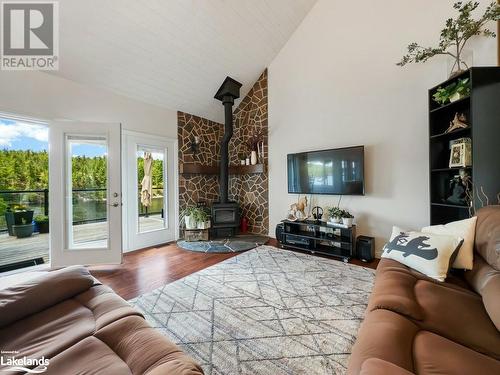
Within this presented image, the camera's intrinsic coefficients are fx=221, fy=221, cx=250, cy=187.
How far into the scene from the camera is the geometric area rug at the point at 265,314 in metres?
1.41

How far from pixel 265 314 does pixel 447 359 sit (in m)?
1.29

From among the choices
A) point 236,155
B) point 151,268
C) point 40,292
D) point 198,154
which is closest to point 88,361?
point 40,292

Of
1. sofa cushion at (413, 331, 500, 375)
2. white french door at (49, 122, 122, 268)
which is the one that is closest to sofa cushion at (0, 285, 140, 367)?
sofa cushion at (413, 331, 500, 375)

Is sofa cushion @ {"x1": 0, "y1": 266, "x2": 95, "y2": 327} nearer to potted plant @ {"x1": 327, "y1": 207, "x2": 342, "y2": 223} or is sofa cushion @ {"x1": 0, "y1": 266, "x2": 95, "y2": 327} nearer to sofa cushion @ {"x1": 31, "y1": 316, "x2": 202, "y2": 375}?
sofa cushion @ {"x1": 31, "y1": 316, "x2": 202, "y2": 375}

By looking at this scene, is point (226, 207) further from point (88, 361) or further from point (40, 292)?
point (88, 361)

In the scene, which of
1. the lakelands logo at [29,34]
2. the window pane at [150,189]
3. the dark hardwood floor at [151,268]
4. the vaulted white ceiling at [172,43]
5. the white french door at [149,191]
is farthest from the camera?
the window pane at [150,189]

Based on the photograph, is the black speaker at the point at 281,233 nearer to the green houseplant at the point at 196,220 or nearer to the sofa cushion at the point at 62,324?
the green houseplant at the point at 196,220

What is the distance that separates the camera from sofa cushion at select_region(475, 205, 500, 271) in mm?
1348

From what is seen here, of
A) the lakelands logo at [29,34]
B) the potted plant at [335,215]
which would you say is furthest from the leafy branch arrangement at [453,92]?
the lakelands logo at [29,34]

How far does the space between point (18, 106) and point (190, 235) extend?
292cm

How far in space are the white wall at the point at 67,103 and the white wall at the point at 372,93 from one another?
2.61m

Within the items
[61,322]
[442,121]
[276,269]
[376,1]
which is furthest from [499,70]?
[61,322]

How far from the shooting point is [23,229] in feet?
13.7

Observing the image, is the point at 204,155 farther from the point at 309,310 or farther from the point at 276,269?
the point at 309,310
